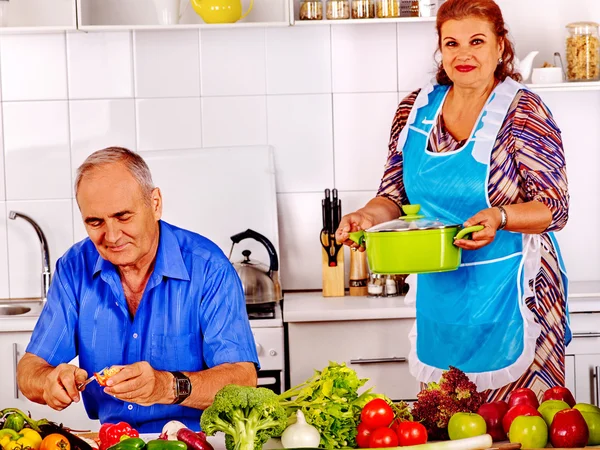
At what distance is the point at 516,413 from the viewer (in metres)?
1.42

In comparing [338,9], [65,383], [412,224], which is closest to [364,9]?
[338,9]

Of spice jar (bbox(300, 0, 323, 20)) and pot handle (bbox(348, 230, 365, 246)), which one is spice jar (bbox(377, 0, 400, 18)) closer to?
spice jar (bbox(300, 0, 323, 20))

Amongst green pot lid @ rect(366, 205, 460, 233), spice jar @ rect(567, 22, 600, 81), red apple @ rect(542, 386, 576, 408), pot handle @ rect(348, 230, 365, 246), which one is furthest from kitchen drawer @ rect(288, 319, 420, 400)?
red apple @ rect(542, 386, 576, 408)

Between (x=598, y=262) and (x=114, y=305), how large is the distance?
206 centimetres

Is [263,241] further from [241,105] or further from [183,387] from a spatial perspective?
[183,387]

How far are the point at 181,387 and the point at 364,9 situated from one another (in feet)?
5.73

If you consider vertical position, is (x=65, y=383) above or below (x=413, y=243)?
below

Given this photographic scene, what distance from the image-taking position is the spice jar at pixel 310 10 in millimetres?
3000

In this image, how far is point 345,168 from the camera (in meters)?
3.24

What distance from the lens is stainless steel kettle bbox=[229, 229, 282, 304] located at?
9.26ft

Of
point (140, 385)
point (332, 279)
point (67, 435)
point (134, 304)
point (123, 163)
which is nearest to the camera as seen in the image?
point (67, 435)

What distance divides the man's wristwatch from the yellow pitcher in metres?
1.59

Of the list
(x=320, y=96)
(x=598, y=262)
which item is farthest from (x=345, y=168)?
(x=598, y=262)

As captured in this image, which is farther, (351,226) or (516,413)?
(351,226)
